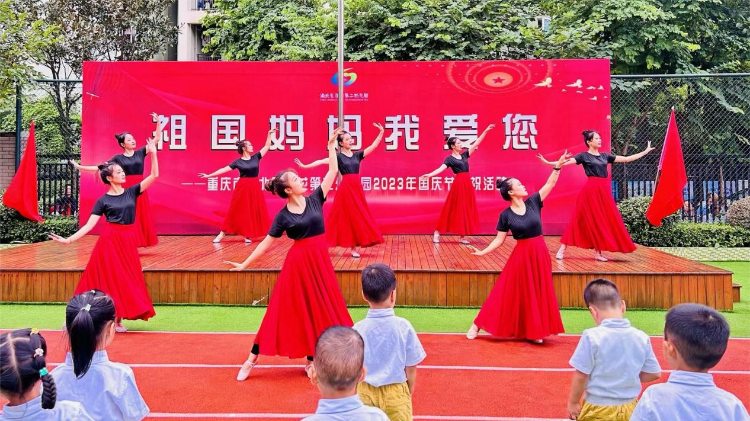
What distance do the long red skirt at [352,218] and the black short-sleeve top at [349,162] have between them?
0.07 meters

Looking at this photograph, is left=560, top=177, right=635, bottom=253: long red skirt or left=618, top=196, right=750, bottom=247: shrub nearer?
left=560, top=177, right=635, bottom=253: long red skirt

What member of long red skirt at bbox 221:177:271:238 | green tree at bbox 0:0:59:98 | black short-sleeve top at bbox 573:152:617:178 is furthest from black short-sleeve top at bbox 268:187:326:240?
green tree at bbox 0:0:59:98

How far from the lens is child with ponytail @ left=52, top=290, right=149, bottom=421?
2207 millimetres

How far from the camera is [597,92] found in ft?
33.7

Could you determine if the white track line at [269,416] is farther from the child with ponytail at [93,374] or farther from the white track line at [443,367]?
the child with ponytail at [93,374]

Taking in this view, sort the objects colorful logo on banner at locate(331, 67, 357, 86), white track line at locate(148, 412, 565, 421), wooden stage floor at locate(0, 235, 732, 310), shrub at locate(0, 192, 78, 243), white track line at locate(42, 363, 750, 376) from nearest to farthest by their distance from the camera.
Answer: white track line at locate(148, 412, 565, 421)
white track line at locate(42, 363, 750, 376)
wooden stage floor at locate(0, 235, 732, 310)
colorful logo on banner at locate(331, 67, 357, 86)
shrub at locate(0, 192, 78, 243)

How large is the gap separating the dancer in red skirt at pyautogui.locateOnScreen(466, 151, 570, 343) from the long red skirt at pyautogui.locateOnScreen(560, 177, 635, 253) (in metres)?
2.45

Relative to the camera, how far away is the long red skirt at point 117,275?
5.52 meters

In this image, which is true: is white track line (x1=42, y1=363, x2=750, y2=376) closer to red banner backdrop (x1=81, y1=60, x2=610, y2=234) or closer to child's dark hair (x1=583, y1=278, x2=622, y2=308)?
child's dark hair (x1=583, y1=278, x2=622, y2=308)

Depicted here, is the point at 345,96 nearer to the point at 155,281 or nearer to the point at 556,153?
the point at 556,153

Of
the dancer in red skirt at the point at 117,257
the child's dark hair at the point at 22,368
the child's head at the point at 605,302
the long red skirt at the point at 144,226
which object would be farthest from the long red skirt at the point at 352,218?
the child's dark hair at the point at 22,368

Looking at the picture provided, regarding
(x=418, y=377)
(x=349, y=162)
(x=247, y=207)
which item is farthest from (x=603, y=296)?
(x=247, y=207)

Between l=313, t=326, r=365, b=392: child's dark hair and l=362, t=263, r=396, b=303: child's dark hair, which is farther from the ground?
l=362, t=263, r=396, b=303: child's dark hair

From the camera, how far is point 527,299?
207 inches
